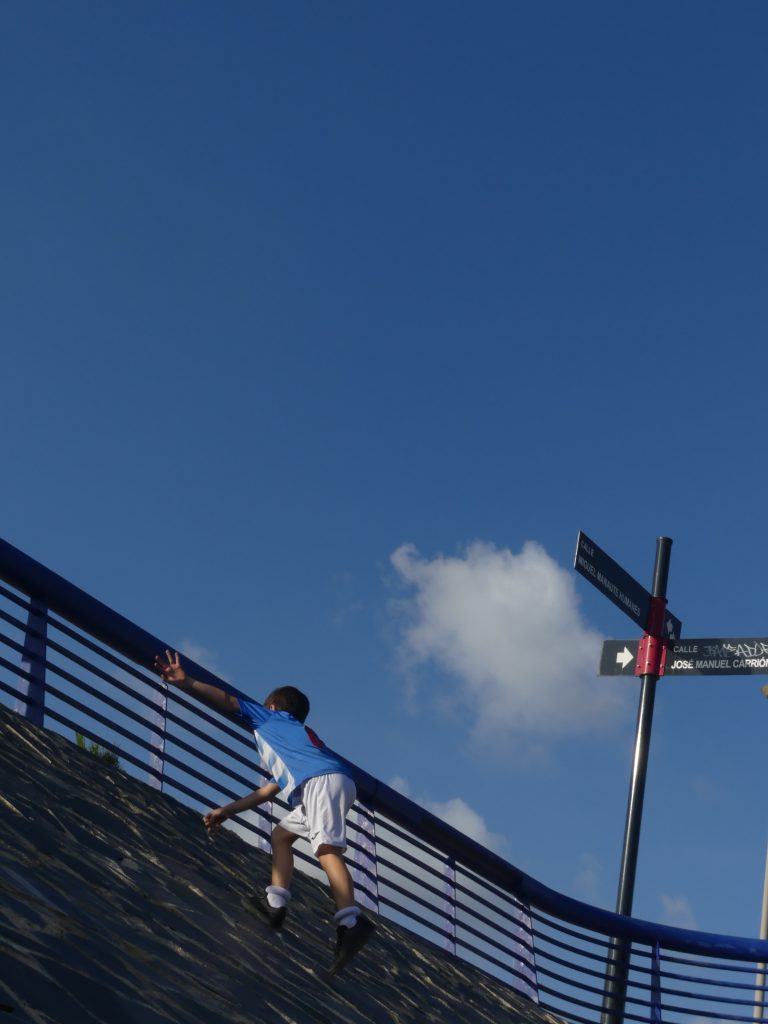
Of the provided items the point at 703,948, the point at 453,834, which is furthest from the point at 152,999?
the point at 703,948

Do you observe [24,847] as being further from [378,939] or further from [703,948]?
[703,948]

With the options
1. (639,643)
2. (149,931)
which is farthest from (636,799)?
(149,931)

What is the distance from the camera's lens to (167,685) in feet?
25.9

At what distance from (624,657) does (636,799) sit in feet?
3.93

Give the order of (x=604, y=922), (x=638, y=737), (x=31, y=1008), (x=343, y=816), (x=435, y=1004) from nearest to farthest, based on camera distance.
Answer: (x=31, y=1008) < (x=343, y=816) < (x=435, y=1004) < (x=604, y=922) < (x=638, y=737)

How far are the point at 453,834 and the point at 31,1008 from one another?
5.65 meters

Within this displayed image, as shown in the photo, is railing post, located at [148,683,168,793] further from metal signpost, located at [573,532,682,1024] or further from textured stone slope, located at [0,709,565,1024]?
metal signpost, located at [573,532,682,1024]

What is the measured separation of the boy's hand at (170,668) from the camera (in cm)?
694

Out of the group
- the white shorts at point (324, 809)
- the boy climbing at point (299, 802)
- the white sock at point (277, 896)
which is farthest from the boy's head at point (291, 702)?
the white sock at point (277, 896)

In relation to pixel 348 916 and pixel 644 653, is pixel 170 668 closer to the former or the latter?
pixel 348 916

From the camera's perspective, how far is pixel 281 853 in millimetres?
6355

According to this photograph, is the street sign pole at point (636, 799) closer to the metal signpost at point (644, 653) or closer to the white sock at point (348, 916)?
the metal signpost at point (644, 653)

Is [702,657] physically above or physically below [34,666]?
above

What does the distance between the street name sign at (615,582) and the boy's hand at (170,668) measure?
3.97 metres
